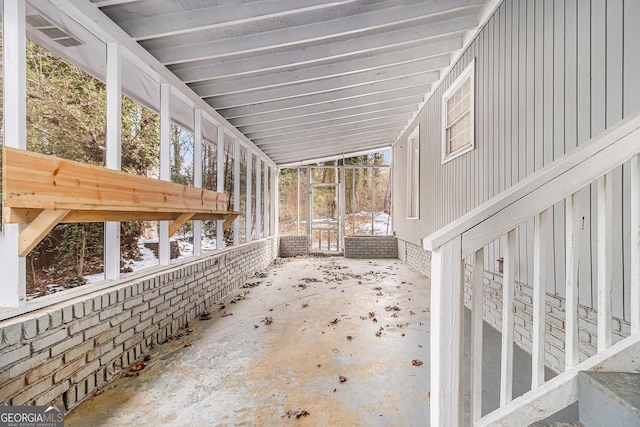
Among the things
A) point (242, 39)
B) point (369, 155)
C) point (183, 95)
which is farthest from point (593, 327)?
point (369, 155)

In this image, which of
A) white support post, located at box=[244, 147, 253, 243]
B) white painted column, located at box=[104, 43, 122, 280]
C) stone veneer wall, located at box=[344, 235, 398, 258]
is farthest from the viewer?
stone veneer wall, located at box=[344, 235, 398, 258]

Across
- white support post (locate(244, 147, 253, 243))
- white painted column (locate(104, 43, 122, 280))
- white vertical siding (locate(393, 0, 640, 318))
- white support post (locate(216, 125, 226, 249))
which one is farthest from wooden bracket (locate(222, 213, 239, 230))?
white vertical siding (locate(393, 0, 640, 318))

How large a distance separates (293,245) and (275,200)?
1668 mm

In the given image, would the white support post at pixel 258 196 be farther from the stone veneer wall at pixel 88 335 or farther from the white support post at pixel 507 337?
the white support post at pixel 507 337

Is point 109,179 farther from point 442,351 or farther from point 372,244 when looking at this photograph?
point 372,244

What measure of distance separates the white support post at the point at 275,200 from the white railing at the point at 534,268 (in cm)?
779

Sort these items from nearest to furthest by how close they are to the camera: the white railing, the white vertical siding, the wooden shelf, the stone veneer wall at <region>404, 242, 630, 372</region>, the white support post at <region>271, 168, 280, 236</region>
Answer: the white railing
the wooden shelf
the white vertical siding
the stone veneer wall at <region>404, 242, 630, 372</region>
the white support post at <region>271, 168, 280, 236</region>

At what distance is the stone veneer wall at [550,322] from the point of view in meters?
2.01

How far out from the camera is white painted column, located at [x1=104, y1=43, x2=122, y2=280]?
8.00 ft

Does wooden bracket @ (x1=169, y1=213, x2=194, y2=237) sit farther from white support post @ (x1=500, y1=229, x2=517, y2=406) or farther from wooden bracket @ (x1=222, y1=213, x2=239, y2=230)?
white support post @ (x1=500, y1=229, x2=517, y2=406)

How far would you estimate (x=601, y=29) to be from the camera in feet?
6.47

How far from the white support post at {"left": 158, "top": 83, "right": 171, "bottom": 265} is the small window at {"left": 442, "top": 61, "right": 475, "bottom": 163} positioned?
3.90 meters

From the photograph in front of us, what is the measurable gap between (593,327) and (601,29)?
6.96 ft

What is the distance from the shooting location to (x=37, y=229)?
1681 mm
